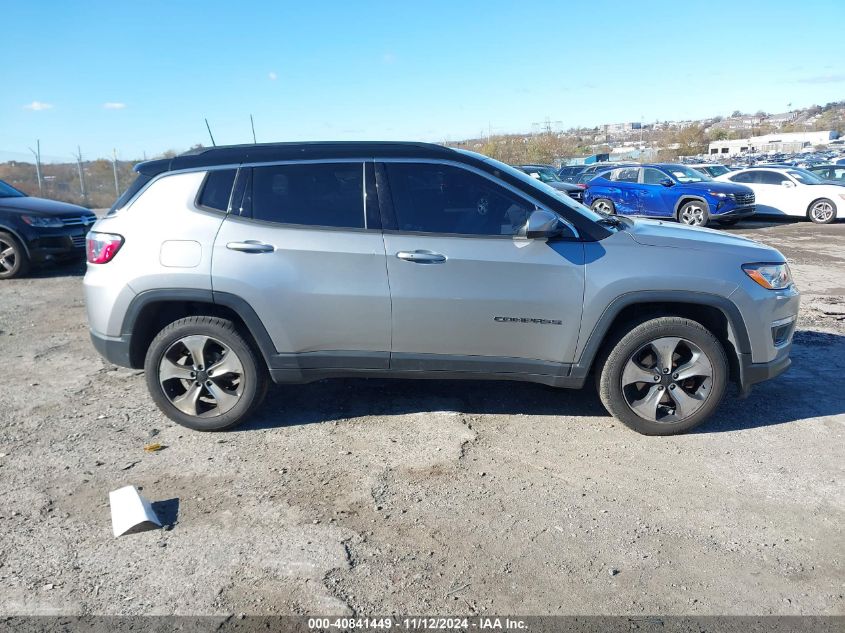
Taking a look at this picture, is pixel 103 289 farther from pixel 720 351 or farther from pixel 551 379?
pixel 720 351

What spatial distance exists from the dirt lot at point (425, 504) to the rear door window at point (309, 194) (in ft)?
4.67

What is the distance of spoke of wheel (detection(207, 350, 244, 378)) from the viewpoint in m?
4.36

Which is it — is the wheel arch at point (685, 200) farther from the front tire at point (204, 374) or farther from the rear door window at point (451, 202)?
the front tire at point (204, 374)

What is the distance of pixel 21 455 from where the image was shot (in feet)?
13.6

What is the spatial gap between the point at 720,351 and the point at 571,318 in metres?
0.99

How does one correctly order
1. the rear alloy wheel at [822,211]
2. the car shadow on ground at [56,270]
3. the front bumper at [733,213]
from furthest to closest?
1. the rear alloy wheel at [822,211]
2. the front bumper at [733,213]
3. the car shadow on ground at [56,270]

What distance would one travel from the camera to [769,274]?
14.1 feet

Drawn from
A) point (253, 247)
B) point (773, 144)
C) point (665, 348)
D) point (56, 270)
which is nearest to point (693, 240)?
point (665, 348)

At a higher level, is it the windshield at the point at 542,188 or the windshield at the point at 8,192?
the windshield at the point at 542,188

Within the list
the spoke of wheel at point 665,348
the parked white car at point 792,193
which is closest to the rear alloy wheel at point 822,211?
the parked white car at point 792,193

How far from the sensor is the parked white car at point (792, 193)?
17.1 meters

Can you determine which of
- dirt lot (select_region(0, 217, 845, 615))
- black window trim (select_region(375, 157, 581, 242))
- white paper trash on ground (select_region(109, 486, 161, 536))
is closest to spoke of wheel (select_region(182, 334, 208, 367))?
dirt lot (select_region(0, 217, 845, 615))

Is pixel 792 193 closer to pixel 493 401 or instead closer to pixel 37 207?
pixel 493 401

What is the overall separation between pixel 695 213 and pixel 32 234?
1397cm
